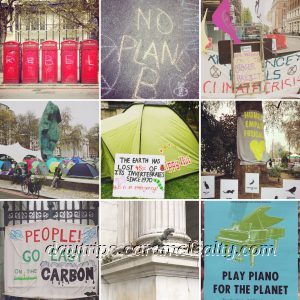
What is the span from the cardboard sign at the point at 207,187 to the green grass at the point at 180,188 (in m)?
0.05

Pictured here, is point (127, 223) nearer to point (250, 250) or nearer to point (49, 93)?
point (250, 250)

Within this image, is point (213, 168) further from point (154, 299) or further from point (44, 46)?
point (44, 46)

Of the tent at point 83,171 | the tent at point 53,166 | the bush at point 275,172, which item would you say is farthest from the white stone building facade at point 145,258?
the bush at point 275,172

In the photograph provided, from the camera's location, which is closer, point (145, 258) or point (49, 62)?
point (145, 258)

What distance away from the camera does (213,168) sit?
5801mm

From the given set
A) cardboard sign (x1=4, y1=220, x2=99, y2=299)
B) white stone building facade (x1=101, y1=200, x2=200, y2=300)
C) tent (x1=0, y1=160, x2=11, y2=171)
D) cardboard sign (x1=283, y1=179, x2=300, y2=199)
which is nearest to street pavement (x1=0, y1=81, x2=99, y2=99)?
tent (x1=0, y1=160, x2=11, y2=171)

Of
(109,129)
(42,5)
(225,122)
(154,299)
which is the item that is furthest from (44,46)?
(154,299)

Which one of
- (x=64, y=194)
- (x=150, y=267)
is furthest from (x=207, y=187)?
(x=64, y=194)

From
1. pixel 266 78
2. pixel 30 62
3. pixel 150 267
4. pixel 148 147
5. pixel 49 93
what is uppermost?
pixel 30 62

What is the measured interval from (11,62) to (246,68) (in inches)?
74.5

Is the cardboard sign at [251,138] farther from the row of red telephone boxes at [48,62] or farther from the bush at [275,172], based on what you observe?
the row of red telephone boxes at [48,62]

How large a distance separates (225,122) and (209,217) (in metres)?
0.78

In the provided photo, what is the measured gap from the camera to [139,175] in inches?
227

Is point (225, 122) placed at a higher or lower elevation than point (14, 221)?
higher
